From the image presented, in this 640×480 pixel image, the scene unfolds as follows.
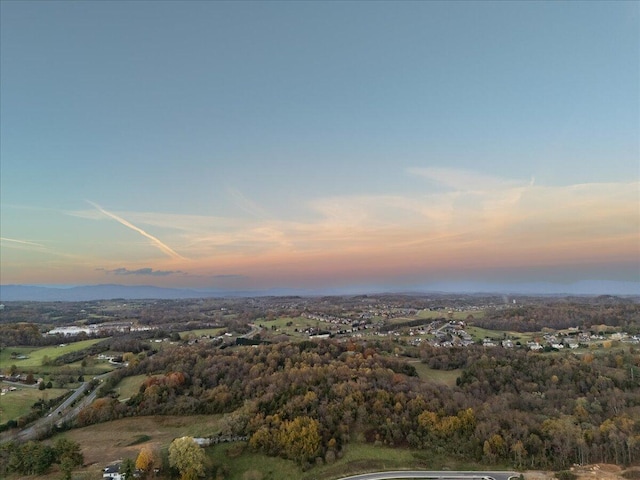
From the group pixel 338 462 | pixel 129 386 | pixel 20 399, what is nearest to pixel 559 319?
pixel 338 462

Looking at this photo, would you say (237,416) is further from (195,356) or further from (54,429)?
(195,356)

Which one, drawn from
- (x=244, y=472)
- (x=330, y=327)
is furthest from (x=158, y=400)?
(x=330, y=327)

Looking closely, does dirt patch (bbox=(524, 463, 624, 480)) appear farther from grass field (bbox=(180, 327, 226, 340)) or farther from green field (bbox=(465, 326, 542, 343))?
grass field (bbox=(180, 327, 226, 340))

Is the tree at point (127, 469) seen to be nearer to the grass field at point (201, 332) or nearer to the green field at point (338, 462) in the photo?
the green field at point (338, 462)

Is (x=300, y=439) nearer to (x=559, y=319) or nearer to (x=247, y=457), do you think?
(x=247, y=457)

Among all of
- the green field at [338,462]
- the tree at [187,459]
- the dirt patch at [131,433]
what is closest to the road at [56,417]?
the dirt patch at [131,433]
